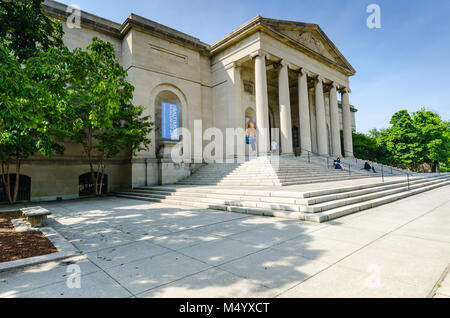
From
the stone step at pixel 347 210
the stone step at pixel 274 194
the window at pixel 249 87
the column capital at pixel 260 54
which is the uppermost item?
the column capital at pixel 260 54

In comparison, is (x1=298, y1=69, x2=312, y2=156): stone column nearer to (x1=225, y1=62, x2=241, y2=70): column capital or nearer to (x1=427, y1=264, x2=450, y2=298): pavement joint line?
(x1=225, y1=62, x2=241, y2=70): column capital

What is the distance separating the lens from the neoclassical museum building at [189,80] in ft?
64.4

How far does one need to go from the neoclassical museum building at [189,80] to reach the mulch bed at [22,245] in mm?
13652

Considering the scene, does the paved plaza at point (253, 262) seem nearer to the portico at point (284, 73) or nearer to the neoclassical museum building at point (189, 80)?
the neoclassical museum building at point (189, 80)

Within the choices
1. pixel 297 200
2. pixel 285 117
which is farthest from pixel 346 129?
pixel 297 200

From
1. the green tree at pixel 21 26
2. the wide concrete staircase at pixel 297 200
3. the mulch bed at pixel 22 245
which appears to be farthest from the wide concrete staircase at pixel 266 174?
the green tree at pixel 21 26

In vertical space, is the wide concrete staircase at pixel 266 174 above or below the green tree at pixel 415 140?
below

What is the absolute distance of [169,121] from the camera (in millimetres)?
23609

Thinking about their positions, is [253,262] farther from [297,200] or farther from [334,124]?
[334,124]

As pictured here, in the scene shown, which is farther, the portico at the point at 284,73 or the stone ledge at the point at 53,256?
the portico at the point at 284,73

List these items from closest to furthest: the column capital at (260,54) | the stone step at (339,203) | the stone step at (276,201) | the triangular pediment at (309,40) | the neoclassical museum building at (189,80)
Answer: the stone step at (339,203) < the stone step at (276,201) < the neoclassical museum building at (189,80) < the column capital at (260,54) < the triangular pediment at (309,40)

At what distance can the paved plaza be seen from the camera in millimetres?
3129

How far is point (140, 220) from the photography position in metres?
8.15
